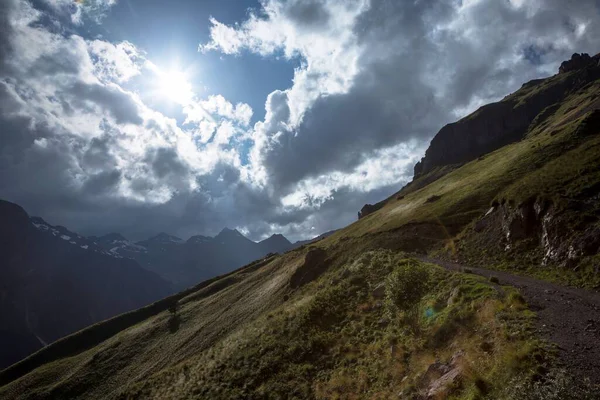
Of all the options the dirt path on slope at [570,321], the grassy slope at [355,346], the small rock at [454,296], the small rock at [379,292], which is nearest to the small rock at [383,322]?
the grassy slope at [355,346]

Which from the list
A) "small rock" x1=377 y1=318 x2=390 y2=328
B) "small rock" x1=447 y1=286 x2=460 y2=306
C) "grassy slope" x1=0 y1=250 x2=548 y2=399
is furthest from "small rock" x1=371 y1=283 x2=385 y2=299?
"small rock" x1=447 y1=286 x2=460 y2=306

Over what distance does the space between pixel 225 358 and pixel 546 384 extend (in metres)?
37.7

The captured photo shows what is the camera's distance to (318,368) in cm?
3142

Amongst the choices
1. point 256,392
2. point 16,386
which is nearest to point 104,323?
point 16,386

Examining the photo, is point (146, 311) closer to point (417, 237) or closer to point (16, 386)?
point (16, 386)

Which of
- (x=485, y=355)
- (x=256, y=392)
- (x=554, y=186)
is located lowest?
(x=256, y=392)

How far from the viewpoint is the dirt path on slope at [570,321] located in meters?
15.1

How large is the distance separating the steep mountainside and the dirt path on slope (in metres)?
0.15

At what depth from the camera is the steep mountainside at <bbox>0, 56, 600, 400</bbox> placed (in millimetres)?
17656

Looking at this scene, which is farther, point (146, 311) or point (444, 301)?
point (146, 311)

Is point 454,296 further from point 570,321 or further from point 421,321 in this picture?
point 570,321

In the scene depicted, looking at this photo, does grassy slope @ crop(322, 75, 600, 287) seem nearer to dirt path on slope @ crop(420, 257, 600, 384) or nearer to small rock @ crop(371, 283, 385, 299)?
dirt path on slope @ crop(420, 257, 600, 384)

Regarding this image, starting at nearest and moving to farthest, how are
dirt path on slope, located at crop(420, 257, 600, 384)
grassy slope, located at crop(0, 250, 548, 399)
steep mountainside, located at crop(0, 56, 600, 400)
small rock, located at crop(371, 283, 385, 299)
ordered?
dirt path on slope, located at crop(420, 257, 600, 384) → steep mountainside, located at crop(0, 56, 600, 400) → grassy slope, located at crop(0, 250, 548, 399) → small rock, located at crop(371, 283, 385, 299)

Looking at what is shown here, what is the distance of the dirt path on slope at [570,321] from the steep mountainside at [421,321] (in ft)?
0.50
